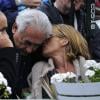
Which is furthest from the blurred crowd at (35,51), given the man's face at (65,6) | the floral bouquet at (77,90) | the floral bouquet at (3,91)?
the man's face at (65,6)

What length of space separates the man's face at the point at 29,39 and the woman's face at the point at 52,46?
101mm

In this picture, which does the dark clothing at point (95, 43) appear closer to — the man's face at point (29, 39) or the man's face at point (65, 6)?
the man's face at point (65, 6)

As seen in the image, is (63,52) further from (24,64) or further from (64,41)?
(24,64)

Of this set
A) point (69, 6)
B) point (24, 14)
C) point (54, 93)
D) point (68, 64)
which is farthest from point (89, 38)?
point (54, 93)

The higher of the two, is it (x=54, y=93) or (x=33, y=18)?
(x=33, y=18)

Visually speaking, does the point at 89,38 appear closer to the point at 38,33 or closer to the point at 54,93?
the point at 38,33

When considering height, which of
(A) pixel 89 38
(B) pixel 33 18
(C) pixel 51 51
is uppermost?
(B) pixel 33 18

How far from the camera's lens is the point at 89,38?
5.06 meters

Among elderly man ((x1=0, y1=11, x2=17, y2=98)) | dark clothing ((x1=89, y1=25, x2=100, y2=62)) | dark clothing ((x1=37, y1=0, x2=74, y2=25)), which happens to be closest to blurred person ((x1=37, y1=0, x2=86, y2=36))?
dark clothing ((x1=37, y1=0, x2=74, y2=25))

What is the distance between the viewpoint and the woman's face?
341 cm

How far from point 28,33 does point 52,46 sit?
0.26 metres

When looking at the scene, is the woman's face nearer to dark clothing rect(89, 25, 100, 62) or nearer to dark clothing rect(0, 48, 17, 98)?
dark clothing rect(0, 48, 17, 98)

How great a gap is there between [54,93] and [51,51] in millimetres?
753

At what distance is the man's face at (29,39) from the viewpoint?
10.7 feet
